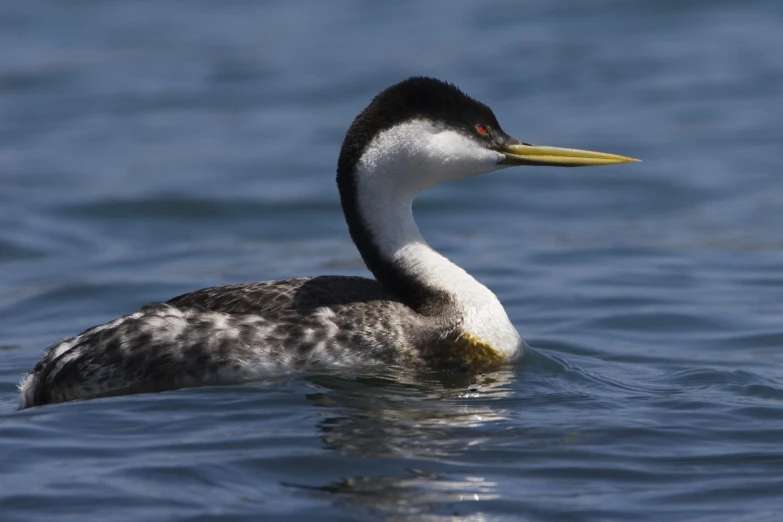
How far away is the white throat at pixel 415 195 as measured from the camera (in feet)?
27.8

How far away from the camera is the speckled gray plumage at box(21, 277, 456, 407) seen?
8055 mm

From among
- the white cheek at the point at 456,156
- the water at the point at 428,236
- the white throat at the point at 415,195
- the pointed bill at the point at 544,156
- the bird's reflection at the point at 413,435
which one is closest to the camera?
the bird's reflection at the point at 413,435

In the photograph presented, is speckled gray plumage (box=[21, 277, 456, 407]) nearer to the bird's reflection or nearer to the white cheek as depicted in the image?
the bird's reflection

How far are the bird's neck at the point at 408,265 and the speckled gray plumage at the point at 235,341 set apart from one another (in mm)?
181

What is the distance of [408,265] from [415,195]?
16.8 inches

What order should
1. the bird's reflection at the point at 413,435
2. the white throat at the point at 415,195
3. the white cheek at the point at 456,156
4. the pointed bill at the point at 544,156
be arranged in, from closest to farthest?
the bird's reflection at the point at 413,435 → the white throat at the point at 415,195 → the white cheek at the point at 456,156 → the pointed bill at the point at 544,156

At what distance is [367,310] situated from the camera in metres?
8.34

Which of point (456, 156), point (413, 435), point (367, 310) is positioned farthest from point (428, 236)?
point (413, 435)

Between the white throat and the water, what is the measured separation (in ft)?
1.42

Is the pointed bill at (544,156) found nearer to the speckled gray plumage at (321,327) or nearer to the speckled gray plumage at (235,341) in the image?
the speckled gray plumage at (321,327)

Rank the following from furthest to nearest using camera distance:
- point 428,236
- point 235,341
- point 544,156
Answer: point 428,236
point 544,156
point 235,341

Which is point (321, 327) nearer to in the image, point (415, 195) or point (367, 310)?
point (367, 310)

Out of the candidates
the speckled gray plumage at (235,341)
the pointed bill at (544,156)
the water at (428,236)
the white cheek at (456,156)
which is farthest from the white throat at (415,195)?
the water at (428,236)

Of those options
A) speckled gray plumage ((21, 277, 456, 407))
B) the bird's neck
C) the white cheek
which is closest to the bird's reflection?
speckled gray plumage ((21, 277, 456, 407))
